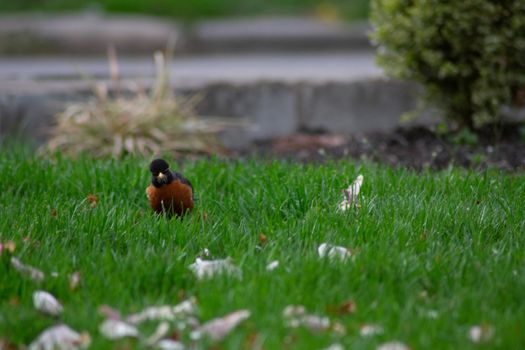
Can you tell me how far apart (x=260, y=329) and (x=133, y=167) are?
2595 millimetres

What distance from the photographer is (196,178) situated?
17.4 ft

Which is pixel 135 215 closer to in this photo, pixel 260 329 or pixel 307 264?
pixel 307 264

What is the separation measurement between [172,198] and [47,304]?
1382 mm

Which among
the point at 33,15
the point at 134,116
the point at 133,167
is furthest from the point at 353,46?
the point at 133,167

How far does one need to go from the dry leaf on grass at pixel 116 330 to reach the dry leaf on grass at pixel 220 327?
0.66ft

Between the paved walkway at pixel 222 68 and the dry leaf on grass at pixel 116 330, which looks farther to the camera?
the paved walkway at pixel 222 68

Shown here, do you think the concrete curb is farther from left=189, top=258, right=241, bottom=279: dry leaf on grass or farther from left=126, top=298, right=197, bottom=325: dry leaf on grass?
left=126, top=298, right=197, bottom=325: dry leaf on grass

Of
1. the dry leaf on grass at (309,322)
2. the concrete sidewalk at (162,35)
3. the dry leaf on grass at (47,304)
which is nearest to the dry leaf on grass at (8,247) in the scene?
the dry leaf on grass at (47,304)

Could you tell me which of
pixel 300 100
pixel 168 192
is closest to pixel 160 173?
pixel 168 192

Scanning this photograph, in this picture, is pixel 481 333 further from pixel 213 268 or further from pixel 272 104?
pixel 272 104

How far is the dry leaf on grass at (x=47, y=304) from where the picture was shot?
3188 millimetres

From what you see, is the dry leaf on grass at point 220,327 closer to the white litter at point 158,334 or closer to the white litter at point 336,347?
the white litter at point 158,334

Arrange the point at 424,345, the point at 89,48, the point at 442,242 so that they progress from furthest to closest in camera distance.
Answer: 1. the point at 89,48
2. the point at 442,242
3. the point at 424,345

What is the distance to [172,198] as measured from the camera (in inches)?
177
